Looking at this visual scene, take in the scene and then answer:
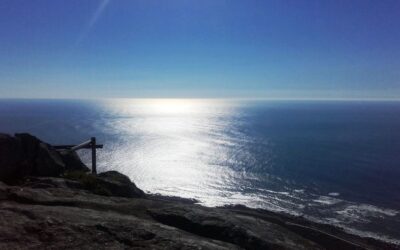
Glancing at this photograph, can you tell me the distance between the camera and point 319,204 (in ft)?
153

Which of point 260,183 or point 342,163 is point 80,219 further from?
point 342,163

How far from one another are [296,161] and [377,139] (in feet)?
158

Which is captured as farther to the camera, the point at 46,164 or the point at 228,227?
the point at 46,164

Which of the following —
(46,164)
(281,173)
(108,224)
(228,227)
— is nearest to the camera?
(108,224)

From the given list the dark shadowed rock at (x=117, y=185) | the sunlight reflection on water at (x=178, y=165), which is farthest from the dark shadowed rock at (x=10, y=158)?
the sunlight reflection on water at (x=178, y=165)

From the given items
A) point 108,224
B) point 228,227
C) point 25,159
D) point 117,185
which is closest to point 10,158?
point 25,159

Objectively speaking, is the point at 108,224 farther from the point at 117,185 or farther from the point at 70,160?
the point at 70,160

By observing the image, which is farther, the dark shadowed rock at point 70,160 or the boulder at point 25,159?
the dark shadowed rock at point 70,160

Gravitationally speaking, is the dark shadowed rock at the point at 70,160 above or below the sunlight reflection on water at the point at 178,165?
above

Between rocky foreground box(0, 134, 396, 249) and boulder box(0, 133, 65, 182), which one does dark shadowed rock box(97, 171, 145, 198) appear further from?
boulder box(0, 133, 65, 182)

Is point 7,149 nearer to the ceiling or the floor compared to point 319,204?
nearer to the ceiling

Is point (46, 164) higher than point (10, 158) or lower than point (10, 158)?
lower

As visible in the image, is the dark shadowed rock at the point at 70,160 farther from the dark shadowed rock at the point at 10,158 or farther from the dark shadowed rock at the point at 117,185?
the dark shadowed rock at the point at 10,158

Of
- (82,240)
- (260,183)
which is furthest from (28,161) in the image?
(260,183)
